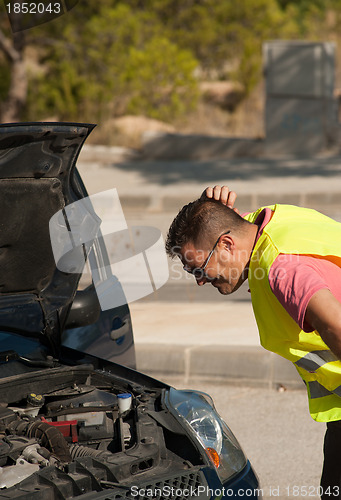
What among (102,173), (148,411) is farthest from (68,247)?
(102,173)

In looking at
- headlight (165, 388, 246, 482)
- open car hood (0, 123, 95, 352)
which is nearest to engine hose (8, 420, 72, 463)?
headlight (165, 388, 246, 482)

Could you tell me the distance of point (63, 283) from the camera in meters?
4.01

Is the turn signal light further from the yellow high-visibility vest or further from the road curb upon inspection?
the road curb

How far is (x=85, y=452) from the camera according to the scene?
296 cm

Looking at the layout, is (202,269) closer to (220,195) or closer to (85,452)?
(220,195)

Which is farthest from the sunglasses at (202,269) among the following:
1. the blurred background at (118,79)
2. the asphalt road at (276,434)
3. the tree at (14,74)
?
the tree at (14,74)

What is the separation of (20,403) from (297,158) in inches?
581

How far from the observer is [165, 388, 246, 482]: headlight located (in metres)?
3.03

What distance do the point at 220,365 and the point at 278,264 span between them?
3.47 meters

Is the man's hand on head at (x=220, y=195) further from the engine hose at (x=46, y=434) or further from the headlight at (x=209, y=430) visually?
the engine hose at (x=46, y=434)

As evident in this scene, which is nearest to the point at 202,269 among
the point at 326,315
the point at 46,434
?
the point at 326,315

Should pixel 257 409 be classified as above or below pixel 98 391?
below

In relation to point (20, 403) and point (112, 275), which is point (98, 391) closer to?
point (20, 403)

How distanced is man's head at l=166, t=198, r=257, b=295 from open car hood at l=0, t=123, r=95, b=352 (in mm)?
1092
